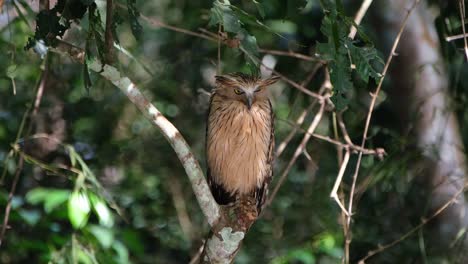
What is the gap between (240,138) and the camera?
422 centimetres

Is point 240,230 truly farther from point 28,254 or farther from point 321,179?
point 321,179

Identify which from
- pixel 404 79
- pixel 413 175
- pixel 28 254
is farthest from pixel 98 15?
pixel 404 79

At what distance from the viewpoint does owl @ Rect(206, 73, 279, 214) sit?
4199mm

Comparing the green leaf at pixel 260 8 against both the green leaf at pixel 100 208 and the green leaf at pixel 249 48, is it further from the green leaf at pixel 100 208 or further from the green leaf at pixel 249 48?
the green leaf at pixel 100 208

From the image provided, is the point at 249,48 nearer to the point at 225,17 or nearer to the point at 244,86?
the point at 225,17

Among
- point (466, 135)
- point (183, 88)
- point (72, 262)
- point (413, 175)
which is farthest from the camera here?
point (183, 88)

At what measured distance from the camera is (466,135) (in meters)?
4.73

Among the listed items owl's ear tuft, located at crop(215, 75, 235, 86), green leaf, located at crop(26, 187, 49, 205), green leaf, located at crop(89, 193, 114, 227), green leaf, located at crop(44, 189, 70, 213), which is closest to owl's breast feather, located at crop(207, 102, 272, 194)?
owl's ear tuft, located at crop(215, 75, 235, 86)

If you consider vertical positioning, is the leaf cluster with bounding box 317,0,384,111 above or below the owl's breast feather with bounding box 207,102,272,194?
above

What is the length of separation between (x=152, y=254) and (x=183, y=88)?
1.09 metres

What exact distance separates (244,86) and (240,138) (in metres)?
0.26

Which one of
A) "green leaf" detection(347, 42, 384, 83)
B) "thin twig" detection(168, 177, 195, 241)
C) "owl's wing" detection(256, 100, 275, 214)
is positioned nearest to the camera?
"green leaf" detection(347, 42, 384, 83)

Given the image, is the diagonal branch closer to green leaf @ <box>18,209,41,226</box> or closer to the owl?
the owl

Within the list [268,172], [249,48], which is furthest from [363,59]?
[268,172]
